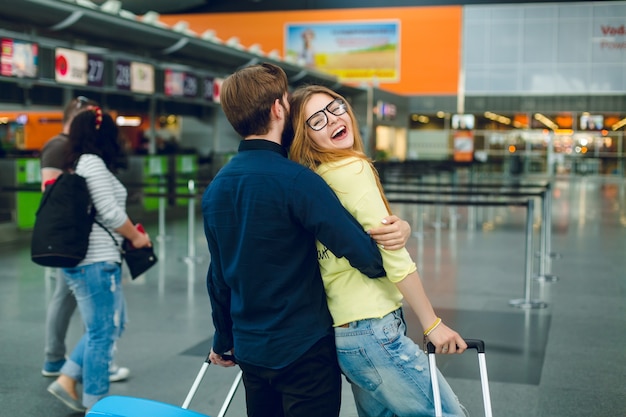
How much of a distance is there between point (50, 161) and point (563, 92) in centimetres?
3531

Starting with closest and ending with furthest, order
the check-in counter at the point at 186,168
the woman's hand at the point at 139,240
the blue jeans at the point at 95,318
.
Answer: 1. the blue jeans at the point at 95,318
2. the woman's hand at the point at 139,240
3. the check-in counter at the point at 186,168

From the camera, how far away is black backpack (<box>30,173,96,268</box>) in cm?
414

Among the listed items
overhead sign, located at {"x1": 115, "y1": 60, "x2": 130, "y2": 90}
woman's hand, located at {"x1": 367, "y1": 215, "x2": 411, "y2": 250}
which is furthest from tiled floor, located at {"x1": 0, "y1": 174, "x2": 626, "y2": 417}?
A: overhead sign, located at {"x1": 115, "y1": 60, "x2": 130, "y2": 90}

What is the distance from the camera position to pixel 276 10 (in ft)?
135

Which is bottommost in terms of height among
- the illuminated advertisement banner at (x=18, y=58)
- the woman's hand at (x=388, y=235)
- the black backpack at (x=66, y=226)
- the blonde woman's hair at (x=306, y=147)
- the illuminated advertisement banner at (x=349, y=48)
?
the black backpack at (x=66, y=226)

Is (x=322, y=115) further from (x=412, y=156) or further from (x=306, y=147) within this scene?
(x=412, y=156)

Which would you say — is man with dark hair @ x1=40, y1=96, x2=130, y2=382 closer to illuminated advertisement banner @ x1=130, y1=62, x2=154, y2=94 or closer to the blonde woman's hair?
the blonde woman's hair

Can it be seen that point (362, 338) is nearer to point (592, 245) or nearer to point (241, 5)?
point (592, 245)

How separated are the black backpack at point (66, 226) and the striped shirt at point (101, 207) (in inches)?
2.1

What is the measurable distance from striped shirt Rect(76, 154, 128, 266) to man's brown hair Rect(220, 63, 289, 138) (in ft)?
6.62

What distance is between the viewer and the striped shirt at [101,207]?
13.9ft

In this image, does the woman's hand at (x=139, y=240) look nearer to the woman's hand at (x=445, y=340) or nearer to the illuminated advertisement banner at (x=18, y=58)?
the woman's hand at (x=445, y=340)

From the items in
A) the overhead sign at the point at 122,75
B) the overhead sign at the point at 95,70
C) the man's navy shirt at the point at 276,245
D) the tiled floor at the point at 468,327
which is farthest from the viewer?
the overhead sign at the point at 122,75

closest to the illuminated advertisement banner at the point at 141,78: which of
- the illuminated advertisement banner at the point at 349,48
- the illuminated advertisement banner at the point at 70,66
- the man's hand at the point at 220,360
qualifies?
the illuminated advertisement banner at the point at 70,66
